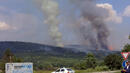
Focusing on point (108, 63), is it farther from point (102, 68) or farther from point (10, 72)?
point (10, 72)

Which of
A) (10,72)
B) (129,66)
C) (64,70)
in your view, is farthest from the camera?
(64,70)

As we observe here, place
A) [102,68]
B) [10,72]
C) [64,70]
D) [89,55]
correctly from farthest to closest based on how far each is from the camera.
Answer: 1. [89,55]
2. [102,68]
3. [64,70]
4. [10,72]

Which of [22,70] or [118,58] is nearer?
[22,70]

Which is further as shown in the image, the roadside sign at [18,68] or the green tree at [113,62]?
the green tree at [113,62]

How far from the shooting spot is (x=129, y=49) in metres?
73.1

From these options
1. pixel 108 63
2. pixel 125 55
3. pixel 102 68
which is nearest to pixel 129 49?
pixel 102 68

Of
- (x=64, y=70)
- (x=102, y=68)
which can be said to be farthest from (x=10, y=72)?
(x=102, y=68)

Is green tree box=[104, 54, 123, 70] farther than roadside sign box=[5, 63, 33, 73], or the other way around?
green tree box=[104, 54, 123, 70]

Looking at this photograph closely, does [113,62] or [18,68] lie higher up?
[18,68]

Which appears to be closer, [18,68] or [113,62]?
[18,68]

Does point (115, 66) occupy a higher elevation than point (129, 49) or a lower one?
lower

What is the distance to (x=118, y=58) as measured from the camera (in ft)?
298

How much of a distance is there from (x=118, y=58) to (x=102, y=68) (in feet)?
72.1

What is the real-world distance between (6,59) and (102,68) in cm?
4825
